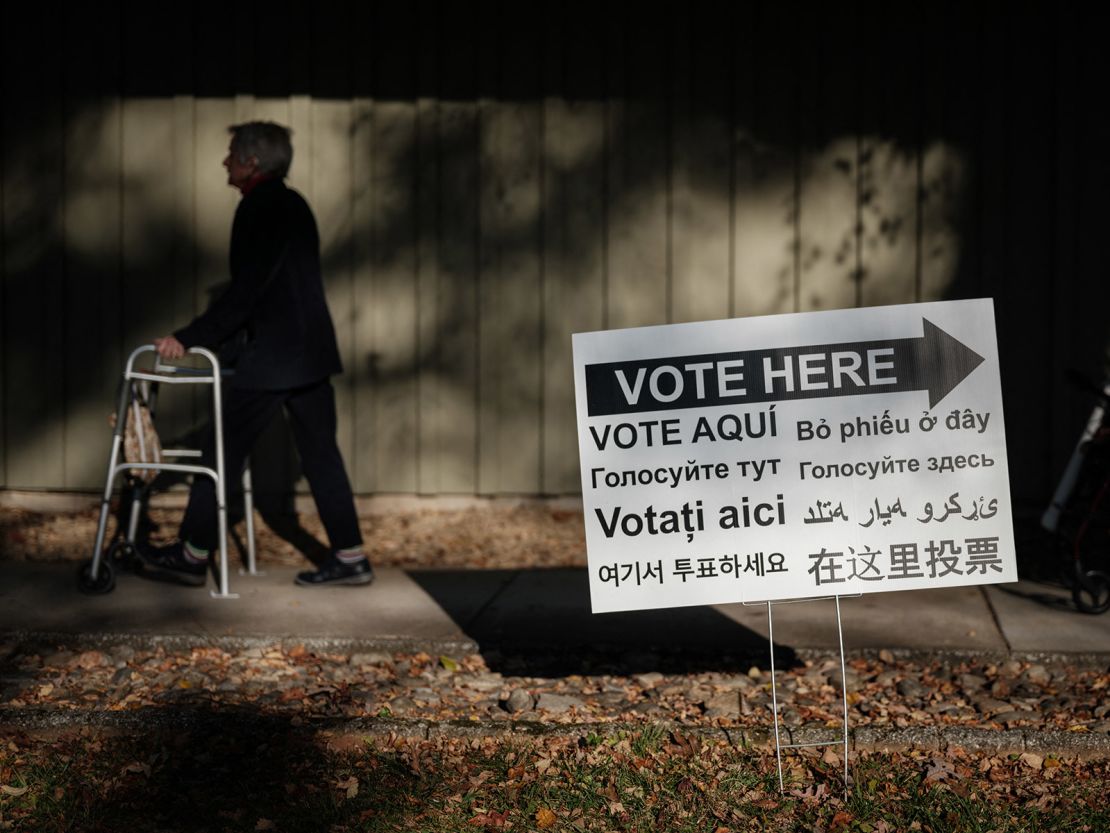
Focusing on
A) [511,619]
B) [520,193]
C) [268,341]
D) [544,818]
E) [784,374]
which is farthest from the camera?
[520,193]

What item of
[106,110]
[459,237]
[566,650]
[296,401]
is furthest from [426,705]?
[106,110]

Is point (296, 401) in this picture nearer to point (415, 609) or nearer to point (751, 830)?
point (415, 609)

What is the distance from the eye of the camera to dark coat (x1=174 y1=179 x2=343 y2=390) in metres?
6.38

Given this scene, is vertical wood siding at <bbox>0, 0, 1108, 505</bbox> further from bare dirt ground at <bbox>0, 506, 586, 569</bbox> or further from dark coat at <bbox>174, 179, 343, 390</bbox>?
dark coat at <bbox>174, 179, 343, 390</bbox>

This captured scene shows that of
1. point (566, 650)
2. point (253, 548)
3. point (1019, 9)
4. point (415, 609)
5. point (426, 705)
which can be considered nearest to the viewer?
point (426, 705)

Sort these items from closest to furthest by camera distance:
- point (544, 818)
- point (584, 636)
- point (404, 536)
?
1. point (544, 818)
2. point (584, 636)
3. point (404, 536)

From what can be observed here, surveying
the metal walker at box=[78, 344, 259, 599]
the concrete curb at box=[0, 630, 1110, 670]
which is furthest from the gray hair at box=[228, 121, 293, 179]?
the concrete curb at box=[0, 630, 1110, 670]

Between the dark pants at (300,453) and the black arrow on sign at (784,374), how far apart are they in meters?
2.38

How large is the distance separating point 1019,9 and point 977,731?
5.18 m

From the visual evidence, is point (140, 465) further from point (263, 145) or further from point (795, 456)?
point (795, 456)

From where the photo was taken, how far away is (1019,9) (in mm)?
8266

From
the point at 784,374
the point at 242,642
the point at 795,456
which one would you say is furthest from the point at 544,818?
the point at 242,642

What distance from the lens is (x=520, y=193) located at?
864 centimetres

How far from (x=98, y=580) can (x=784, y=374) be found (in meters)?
3.62
